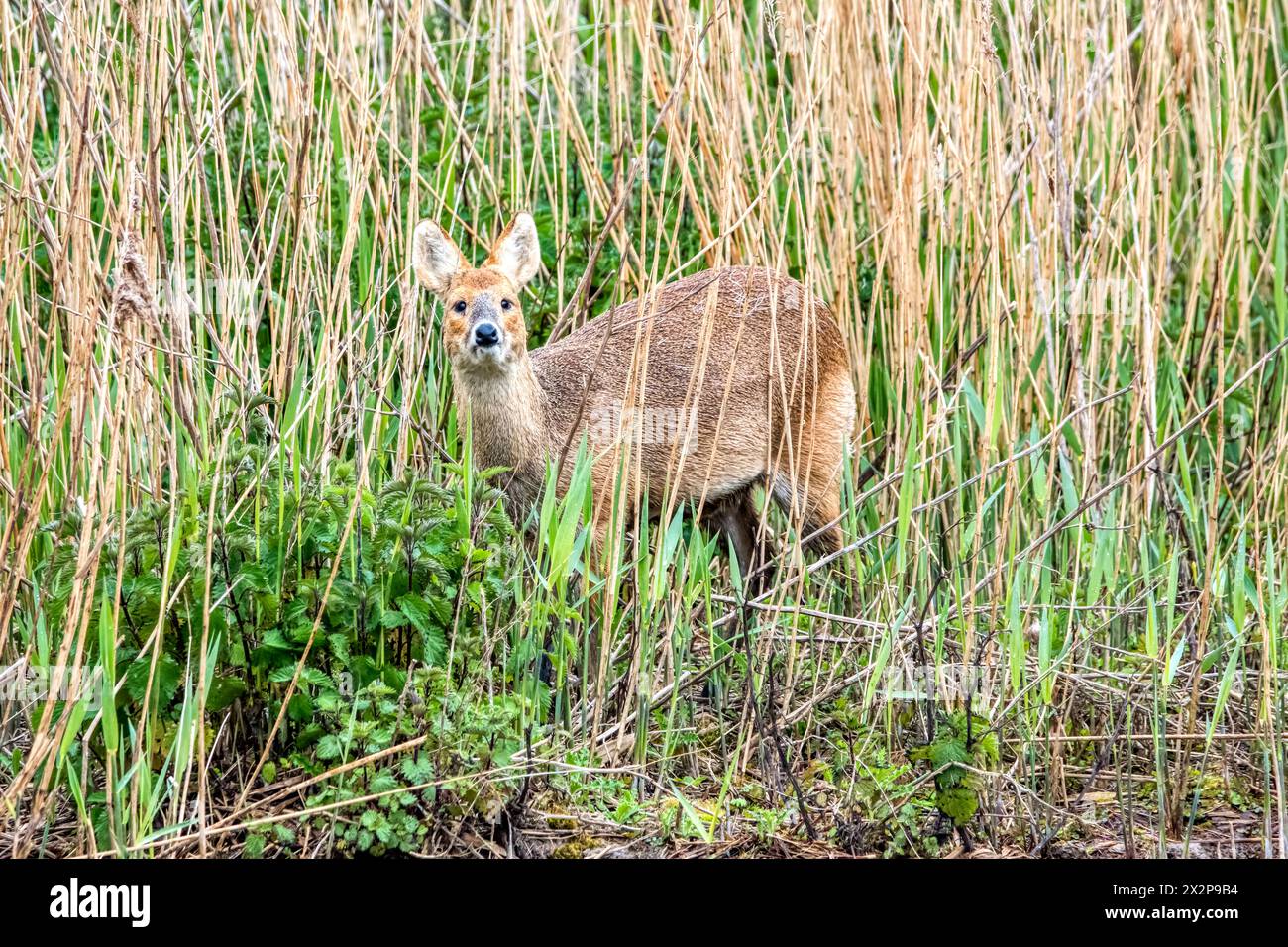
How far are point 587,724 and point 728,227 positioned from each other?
1213mm

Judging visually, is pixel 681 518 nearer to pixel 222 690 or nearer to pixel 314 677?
pixel 314 677

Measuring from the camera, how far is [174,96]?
495 centimetres

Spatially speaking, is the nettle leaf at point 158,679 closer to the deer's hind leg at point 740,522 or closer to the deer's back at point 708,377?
the deer's back at point 708,377

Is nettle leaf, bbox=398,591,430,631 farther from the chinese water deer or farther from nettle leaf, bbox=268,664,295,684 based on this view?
the chinese water deer

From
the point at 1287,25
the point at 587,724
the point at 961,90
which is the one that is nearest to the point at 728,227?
the point at 961,90

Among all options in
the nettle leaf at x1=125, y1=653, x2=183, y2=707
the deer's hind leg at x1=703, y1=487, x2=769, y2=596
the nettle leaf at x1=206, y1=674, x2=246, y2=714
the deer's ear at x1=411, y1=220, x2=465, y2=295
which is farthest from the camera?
the deer's hind leg at x1=703, y1=487, x2=769, y2=596

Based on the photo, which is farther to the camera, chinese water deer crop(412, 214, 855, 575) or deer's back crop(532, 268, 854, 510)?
deer's back crop(532, 268, 854, 510)

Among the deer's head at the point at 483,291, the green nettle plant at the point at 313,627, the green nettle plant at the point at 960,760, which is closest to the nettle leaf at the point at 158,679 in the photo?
the green nettle plant at the point at 313,627

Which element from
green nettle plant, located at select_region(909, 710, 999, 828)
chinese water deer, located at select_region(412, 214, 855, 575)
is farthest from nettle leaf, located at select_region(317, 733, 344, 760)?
chinese water deer, located at select_region(412, 214, 855, 575)

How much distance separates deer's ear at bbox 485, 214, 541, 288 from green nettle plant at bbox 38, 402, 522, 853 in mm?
1330

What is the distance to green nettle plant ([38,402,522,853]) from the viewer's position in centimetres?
319

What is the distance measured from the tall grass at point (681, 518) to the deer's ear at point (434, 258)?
4.1 inches

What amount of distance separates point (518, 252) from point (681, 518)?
120 centimetres

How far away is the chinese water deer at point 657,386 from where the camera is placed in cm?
470
